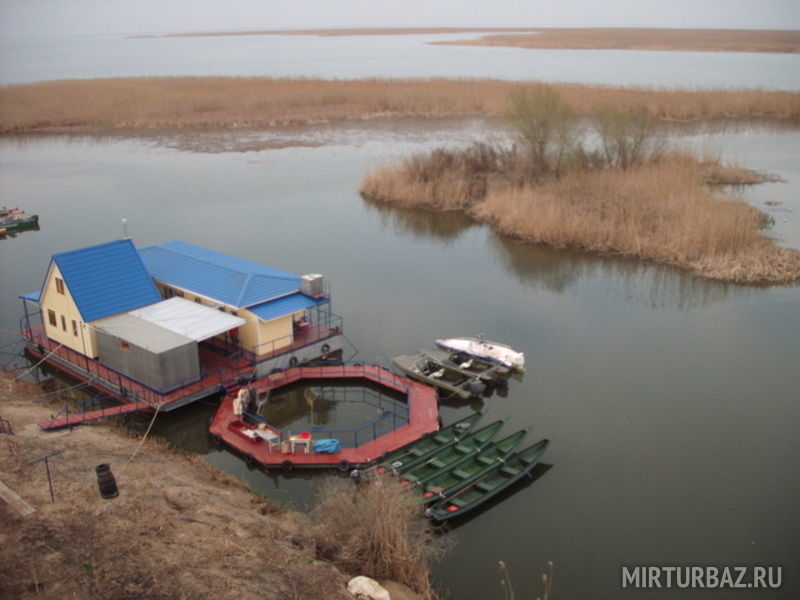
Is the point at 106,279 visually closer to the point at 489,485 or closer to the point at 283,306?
the point at 283,306

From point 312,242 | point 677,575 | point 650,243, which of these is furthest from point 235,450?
point 650,243

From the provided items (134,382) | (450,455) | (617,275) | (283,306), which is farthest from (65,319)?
(617,275)

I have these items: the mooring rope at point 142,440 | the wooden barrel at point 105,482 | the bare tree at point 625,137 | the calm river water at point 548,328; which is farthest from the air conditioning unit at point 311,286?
the bare tree at point 625,137

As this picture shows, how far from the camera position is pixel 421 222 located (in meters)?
48.2

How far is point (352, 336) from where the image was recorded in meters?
30.8

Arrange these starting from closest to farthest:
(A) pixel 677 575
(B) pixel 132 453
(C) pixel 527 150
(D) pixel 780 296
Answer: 1. (A) pixel 677 575
2. (B) pixel 132 453
3. (D) pixel 780 296
4. (C) pixel 527 150

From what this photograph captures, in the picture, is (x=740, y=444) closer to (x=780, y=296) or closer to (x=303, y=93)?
(x=780, y=296)

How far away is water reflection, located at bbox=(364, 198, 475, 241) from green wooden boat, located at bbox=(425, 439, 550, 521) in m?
24.5

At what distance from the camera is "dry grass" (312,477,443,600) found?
16375 millimetres

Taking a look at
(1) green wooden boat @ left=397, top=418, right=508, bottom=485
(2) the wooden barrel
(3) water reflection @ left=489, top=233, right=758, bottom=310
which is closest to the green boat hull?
(1) green wooden boat @ left=397, top=418, right=508, bottom=485

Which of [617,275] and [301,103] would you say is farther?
[301,103]

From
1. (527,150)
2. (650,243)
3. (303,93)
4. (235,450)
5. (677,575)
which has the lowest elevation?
(677,575)

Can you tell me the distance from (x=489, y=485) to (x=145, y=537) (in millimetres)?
8995

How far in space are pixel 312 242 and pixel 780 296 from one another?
24015 millimetres
